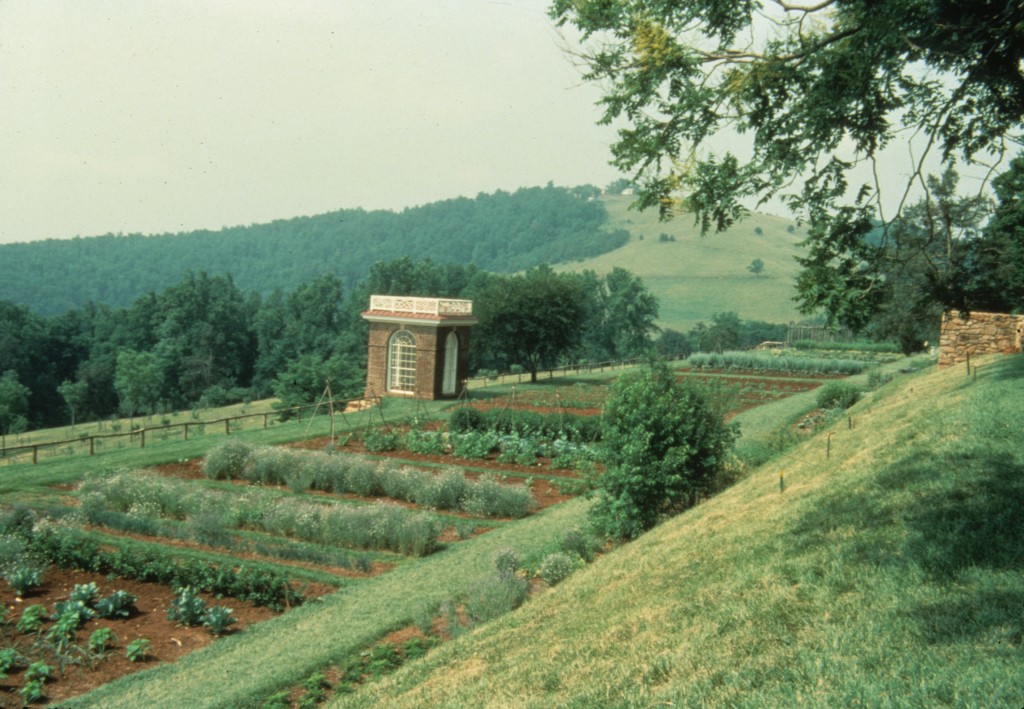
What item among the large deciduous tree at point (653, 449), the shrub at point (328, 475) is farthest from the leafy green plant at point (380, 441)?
the large deciduous tree at point (653, 449)

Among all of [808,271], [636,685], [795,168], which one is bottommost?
[636,685]

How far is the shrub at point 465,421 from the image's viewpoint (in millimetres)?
24953

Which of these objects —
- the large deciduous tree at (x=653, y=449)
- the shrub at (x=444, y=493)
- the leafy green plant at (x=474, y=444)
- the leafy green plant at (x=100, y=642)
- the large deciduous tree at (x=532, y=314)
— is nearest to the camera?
the leafy green plant at (x=100, y=642)

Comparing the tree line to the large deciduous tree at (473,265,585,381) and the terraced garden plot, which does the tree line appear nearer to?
the large deciduous tree at (473,265,585,381)

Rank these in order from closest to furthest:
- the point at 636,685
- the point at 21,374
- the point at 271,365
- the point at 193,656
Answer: the point at 636,685, the point at 193,656, the point at 21,374, the point at 271,365

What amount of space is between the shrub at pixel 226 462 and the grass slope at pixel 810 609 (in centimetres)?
1144

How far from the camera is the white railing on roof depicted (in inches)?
1428

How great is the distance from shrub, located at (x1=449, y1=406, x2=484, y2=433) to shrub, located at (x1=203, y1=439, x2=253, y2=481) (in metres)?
7.10

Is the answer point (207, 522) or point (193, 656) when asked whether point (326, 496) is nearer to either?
point (207, 522)

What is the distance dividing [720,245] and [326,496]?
116610 millimetres

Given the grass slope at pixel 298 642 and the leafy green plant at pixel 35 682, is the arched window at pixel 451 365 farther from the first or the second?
the leafy green plant at pixel 35 682

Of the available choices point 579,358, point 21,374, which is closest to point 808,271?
point 21,374

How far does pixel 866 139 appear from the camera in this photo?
753 centimetres

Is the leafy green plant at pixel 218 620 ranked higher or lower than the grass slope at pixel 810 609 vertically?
lower
